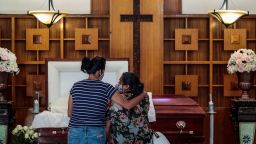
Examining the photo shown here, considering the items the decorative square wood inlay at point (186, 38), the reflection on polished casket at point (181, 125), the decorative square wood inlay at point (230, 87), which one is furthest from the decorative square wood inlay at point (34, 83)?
the reflection on polished casket at point (181, 125)

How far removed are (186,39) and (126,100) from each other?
148 inches

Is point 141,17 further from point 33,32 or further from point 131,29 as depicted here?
point 33,32

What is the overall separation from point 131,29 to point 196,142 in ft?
8.38

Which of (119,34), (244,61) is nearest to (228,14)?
(244,61)

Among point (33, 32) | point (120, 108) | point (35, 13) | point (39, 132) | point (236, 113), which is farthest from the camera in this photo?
point (33, 32)

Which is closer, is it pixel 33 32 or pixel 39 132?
pixel 39 132

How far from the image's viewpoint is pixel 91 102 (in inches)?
163

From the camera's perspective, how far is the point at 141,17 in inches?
297

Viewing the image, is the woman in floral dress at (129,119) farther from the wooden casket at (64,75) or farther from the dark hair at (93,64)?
the wooden casket at (64,75)

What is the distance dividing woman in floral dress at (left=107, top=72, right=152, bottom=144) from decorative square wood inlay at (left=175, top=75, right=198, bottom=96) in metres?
3.58

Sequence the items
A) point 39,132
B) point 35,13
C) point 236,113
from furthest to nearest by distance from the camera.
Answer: point 236,113, point 35,13, point 39,132

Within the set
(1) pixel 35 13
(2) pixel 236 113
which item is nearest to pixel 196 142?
(2) pixel 236 113

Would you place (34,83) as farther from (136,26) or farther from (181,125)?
(181,125)

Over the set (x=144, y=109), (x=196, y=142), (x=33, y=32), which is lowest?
(x=196, y=142)
